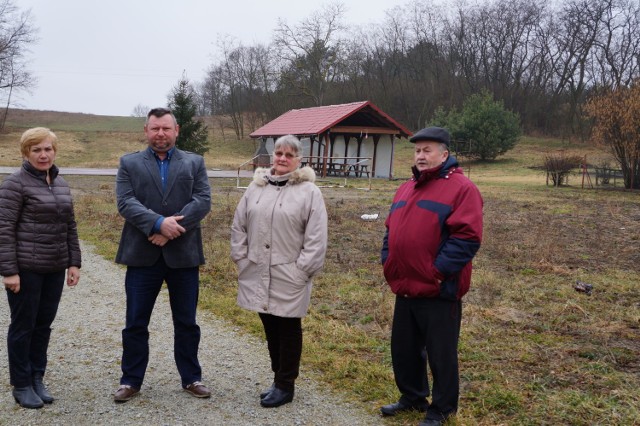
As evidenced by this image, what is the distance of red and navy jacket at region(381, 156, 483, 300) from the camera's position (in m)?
3.29

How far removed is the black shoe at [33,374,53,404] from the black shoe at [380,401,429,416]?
2.12 metres

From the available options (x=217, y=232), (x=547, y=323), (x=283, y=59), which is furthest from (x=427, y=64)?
(x=547, y=323)

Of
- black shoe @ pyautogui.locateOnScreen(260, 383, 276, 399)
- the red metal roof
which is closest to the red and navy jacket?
black shoe @ pyautogui.locateOnScreen(260, 383, 276, 399)

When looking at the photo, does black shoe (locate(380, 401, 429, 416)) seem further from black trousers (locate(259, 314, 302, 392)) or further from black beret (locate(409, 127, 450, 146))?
black beret (locate(409, 127, 450, 146))

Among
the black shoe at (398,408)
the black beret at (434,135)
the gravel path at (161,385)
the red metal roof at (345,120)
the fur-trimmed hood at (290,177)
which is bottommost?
the gravel path at (161,385)

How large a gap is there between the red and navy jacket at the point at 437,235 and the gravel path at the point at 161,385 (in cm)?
95

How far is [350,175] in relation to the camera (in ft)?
102

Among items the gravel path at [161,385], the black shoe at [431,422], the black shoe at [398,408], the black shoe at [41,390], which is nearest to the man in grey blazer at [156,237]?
the gravel path at [161,385]

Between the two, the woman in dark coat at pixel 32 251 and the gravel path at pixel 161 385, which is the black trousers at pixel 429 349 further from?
the woman in dark coat at pixel 32 251

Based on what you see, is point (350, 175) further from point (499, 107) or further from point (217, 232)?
point (217, 232)

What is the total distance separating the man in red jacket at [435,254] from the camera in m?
3.31

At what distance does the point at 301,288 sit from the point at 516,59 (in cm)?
5802

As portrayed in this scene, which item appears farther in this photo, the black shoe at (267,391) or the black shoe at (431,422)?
the black shoe at (267,391)

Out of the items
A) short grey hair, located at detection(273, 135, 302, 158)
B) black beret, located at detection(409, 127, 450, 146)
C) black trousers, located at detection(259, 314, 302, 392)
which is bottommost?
black trousers, located at detection(259, 314, 302, 392)
